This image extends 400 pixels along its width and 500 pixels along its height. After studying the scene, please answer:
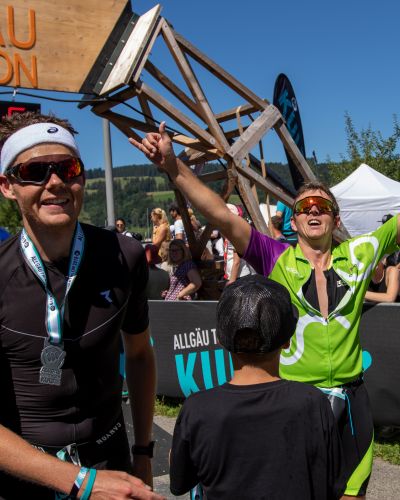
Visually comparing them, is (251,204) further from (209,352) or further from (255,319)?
(255,319)

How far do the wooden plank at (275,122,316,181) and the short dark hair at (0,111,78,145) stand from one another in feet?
18.3

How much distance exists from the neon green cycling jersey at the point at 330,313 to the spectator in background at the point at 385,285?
1933mm

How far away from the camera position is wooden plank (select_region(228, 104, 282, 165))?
6668 millimetres

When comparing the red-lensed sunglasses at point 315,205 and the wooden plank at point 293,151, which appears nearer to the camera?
the red-lensed sunglasses at point 315,205

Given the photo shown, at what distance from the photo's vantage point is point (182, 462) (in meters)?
1.80

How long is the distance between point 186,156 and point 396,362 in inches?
162

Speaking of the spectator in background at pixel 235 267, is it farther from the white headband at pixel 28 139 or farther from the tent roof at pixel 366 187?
the tent roof at pixel 366 187

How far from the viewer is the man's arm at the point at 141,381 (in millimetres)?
2133

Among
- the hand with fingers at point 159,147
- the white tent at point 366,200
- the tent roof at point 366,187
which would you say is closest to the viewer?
the hand with fingers at point 159,147

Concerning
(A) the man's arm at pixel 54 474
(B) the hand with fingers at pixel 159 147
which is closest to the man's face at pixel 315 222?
(B) the hand with fingers at pixel 159 147

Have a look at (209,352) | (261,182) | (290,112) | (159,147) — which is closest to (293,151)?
(290,112)

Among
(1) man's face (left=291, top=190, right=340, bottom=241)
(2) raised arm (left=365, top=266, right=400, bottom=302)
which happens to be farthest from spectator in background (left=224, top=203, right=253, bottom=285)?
(1) man's face (left=291, top=190, right=340, bottom=241)

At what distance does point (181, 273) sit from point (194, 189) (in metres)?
4.87

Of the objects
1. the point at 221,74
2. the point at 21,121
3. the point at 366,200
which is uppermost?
the point at 221,74
